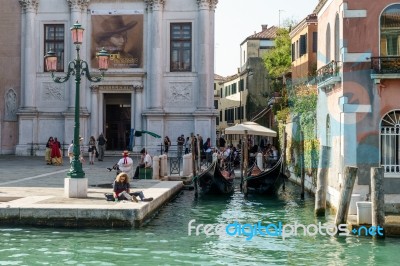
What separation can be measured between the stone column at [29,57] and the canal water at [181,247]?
71.4 feet

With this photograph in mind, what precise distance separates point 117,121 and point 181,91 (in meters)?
4.42

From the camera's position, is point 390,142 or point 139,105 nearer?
point 390,142

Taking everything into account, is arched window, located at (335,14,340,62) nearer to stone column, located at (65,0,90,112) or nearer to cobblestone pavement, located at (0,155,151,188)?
cobblestone pavement, located at (0,155,151,188)

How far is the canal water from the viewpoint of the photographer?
11312 mm

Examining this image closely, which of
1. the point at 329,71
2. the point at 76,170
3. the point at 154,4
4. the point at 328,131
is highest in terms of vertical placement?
the point at 154,4

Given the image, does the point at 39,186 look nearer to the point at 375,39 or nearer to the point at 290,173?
the point at 375,39

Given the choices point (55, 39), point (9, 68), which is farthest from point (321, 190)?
point (9, 68)

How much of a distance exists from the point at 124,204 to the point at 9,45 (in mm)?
24256

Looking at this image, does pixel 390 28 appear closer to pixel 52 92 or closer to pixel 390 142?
pixel 390 142

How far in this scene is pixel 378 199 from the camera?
12891mm

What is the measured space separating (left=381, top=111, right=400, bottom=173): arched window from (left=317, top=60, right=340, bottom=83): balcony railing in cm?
183

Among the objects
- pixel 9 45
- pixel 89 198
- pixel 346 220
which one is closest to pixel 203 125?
pixel 9 45

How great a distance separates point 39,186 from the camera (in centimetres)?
1933

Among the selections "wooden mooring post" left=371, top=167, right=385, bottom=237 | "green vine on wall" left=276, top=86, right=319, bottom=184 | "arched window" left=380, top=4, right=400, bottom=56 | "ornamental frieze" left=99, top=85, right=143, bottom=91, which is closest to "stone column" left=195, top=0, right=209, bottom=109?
"ornamental frieze" left=99, top=85, right=143, bottom=91
